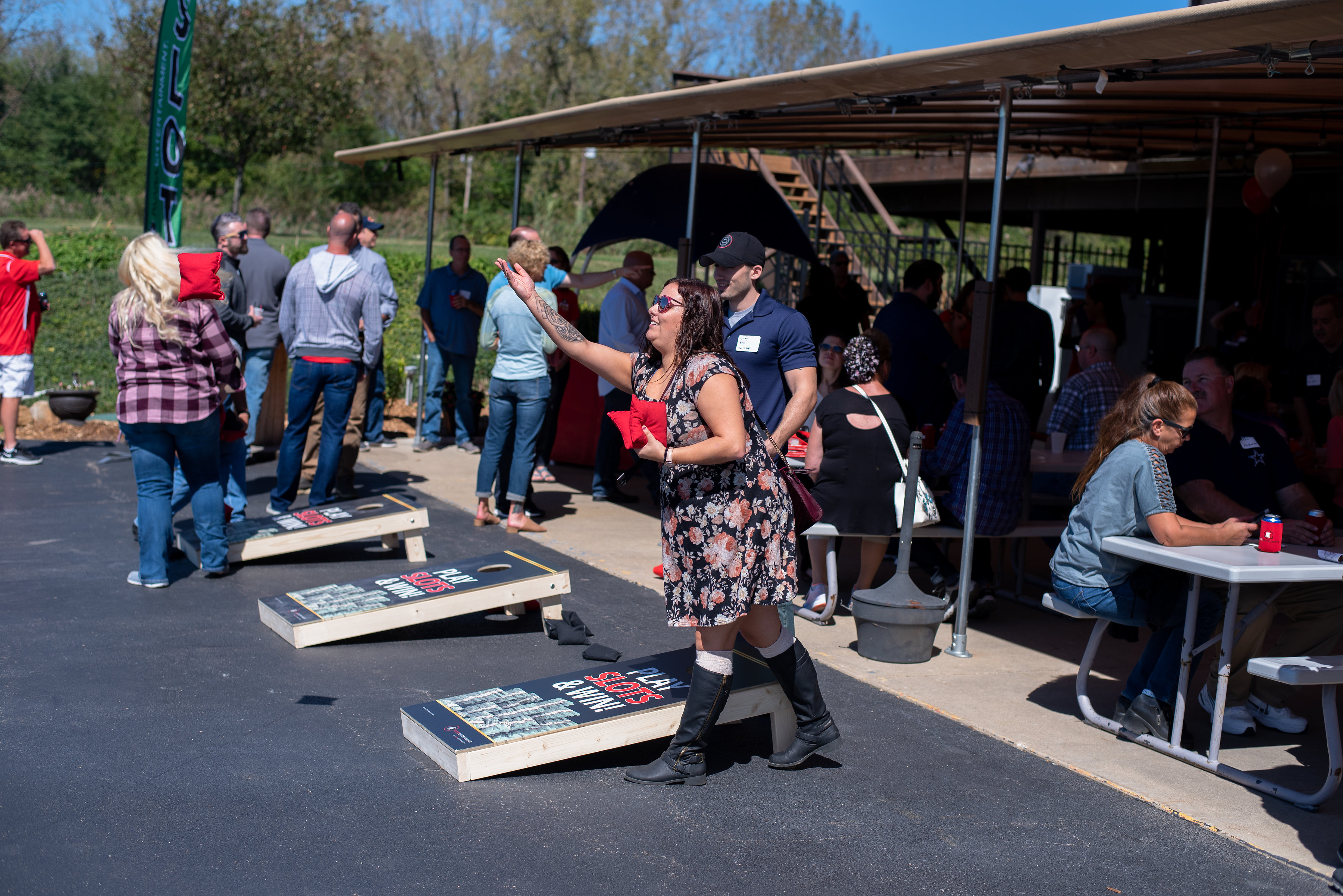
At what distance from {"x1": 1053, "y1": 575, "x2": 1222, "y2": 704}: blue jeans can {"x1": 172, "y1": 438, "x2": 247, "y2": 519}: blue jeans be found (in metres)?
4.54

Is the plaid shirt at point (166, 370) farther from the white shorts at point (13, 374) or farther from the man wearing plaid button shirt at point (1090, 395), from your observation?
the man wearing plaid button shirt at point (1090, 395)

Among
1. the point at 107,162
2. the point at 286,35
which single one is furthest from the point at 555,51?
the point at 107,162

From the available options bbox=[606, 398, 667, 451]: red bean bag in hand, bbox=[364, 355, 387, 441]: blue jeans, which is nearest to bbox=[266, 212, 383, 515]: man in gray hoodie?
bbox=[364, 355, 387, 441]: blue jeans

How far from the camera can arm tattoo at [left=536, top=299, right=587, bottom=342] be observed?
163 inches

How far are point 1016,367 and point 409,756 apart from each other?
501 cm

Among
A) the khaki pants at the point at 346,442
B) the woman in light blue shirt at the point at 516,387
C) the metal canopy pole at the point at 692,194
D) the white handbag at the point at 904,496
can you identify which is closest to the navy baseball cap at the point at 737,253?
the white handbag at the point at 904,496

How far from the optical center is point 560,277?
7.50 m

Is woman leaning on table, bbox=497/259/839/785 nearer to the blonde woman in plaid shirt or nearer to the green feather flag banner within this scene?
the blonde woman in plaid shirt

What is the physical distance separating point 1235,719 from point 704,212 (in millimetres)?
7222

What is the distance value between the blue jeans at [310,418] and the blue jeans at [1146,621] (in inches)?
190

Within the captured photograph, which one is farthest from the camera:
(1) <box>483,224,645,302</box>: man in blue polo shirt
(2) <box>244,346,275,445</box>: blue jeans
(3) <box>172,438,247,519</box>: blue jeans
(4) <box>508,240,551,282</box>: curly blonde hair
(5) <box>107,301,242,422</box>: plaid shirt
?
(2) <box>244,346,275,445</box>: blue jeans

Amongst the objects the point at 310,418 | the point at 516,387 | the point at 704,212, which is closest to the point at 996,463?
the point at 516,387

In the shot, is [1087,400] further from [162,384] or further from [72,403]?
[72,403]

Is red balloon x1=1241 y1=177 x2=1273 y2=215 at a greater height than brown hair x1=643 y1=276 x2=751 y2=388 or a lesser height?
greater
